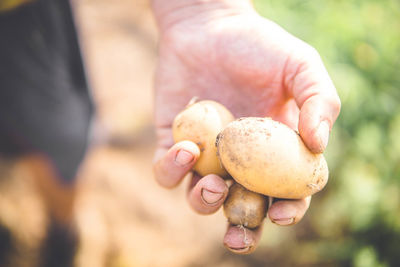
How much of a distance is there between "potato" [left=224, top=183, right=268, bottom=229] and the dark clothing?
1.84m

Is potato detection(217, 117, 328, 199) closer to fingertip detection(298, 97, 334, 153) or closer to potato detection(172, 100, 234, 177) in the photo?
fingertip detection(298, 97, 334, 153)

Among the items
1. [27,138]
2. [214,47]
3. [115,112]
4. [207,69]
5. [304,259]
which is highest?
[214,47]

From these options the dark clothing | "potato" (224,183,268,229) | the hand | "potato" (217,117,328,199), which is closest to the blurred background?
the dark clothing

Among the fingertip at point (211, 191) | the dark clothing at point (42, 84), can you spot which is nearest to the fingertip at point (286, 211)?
the fingertip at point (211, 191)

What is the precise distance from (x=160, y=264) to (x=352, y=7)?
12.5 ft

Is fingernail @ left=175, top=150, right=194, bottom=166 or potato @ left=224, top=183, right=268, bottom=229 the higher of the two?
fingernail @ left=175, top=150, right=194, bottom=166

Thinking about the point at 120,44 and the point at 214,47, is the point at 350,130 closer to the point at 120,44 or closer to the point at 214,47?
the point at 214,47

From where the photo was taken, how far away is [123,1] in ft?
16.9

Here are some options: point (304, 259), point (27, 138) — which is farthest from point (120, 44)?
point (304, 259)

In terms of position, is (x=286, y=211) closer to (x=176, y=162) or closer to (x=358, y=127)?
(x=176, y=162)

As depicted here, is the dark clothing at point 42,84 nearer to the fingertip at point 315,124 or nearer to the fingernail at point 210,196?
the fingernail at point 210,196

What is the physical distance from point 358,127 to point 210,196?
2415 millimetres

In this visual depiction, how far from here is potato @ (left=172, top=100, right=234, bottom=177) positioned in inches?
62.4

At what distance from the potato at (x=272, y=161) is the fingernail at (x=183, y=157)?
0.58 ft
